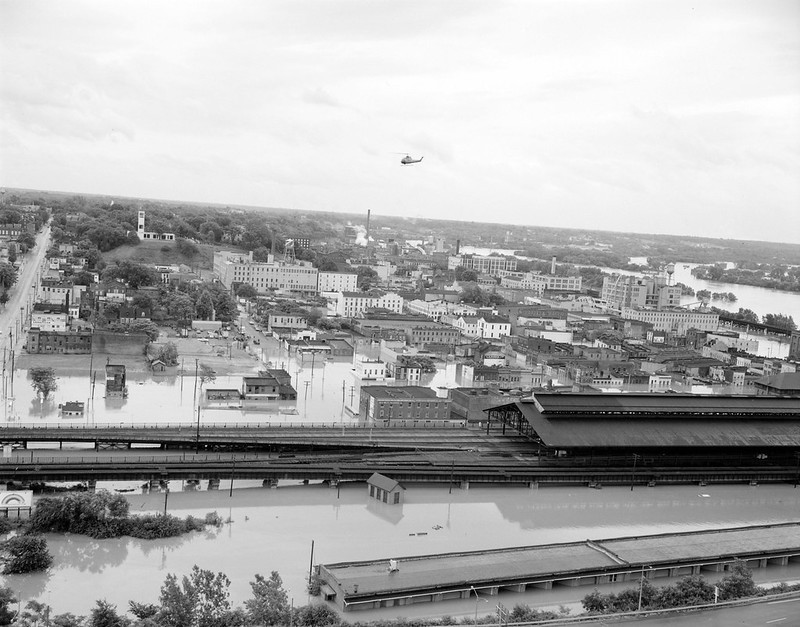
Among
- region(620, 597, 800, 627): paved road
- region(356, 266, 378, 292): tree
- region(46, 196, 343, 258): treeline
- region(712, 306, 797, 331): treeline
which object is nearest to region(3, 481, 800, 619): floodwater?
region(620, 597, 800, 627): paved road

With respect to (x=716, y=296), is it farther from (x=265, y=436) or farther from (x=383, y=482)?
(x=383, y=482)

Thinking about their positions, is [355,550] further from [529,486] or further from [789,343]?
[789,343]

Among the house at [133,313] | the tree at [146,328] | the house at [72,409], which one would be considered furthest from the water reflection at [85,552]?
the house at [133,313]

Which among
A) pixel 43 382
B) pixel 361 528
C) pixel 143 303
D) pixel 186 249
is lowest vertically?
pixel 361 528

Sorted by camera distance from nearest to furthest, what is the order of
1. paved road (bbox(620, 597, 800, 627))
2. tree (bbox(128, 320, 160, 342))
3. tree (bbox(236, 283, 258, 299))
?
paved road (bbox(620, 597, 800, 627)), tree (bbox(128, 320, 160, 342)), tree (bbox(236, 283, 258, 299))

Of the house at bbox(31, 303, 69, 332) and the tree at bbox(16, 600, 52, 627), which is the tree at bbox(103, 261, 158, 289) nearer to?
the house at bbox(31, 303, 69, 332)

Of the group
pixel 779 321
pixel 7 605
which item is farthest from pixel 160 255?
pixel 7 605
